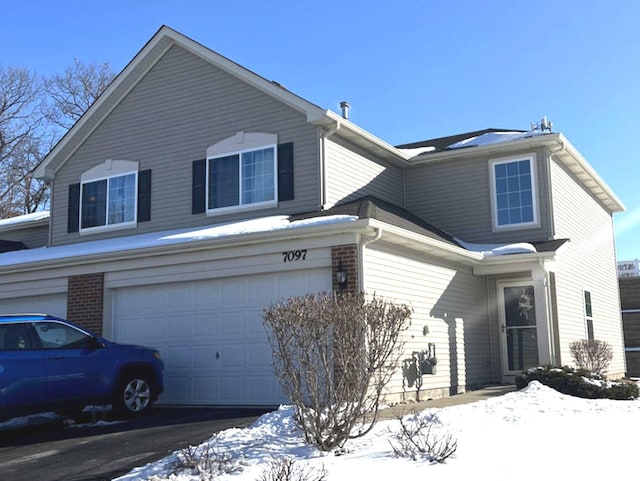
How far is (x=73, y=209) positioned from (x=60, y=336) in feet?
24.6

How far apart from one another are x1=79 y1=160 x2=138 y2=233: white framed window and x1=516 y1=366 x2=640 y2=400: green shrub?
9.26 meters

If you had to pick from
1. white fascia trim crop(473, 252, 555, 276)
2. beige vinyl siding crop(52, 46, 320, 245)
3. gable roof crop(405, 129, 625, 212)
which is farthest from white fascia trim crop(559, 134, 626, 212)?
beige vinyl siding crop(52, 46, 320, 245)

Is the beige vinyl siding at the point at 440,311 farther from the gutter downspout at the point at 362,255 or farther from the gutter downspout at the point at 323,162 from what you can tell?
the gutter downspout at the point at 323,162

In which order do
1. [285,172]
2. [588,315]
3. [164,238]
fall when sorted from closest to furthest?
[164,238], [285,172], [588,315]

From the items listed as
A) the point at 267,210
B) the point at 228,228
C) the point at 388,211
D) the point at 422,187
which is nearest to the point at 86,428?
the point at 228,228

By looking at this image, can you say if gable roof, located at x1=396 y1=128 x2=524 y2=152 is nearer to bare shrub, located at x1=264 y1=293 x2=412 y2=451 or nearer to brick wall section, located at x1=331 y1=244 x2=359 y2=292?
brick wall section, located at x1=331 y1=244 x2=359 y2=292

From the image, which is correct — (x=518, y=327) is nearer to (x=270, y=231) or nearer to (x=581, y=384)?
(x=581, y=384)

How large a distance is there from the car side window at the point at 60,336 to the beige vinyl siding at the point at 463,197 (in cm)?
915

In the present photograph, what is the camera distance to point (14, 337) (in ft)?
31.6

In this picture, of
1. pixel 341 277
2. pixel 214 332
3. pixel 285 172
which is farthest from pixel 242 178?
pixel 341 277

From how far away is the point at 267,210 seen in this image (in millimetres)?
14258

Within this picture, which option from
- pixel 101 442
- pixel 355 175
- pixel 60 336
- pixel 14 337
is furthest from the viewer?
pixel 355 175

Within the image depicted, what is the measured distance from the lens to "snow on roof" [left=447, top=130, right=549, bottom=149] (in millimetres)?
16016

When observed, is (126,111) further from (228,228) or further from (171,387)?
(171,387)
